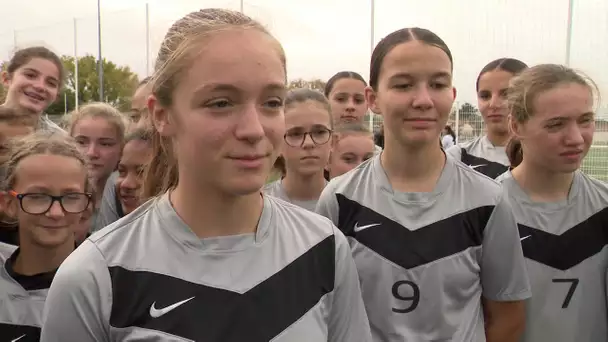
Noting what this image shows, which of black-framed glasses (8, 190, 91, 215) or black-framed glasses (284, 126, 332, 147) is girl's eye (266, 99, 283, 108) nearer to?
black-framed glasses (8, 190, 91, 215)

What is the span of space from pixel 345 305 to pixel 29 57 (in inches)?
153

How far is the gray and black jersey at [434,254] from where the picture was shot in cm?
197

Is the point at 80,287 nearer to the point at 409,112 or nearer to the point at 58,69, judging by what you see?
the point at 409,112

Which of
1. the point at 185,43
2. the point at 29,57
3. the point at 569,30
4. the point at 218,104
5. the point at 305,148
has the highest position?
the point at 569,30

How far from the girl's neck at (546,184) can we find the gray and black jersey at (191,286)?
1.40 m

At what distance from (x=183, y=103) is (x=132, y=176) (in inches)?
77.5

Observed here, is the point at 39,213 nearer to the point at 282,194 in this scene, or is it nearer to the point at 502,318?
the point at 282,194

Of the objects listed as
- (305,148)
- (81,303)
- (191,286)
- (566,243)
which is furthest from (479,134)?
(81,303)

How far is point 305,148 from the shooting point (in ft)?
10.5

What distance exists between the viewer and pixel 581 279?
2.32 metres

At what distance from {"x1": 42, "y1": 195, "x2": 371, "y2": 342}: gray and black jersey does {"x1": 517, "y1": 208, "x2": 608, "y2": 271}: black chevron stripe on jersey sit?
1.23m

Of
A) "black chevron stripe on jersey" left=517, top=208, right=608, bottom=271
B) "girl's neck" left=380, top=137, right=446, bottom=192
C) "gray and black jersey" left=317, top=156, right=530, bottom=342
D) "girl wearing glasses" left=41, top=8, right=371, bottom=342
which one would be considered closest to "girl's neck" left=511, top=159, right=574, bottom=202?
"black chevron stripe on jersey" left=517, top=208, right=608, bottom=271

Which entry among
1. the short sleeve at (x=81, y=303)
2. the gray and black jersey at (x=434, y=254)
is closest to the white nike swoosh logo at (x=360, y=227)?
the gray and black jersey at (x=434, y=254)

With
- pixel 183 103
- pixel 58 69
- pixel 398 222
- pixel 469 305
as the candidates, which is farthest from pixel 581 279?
pixel 58 69
